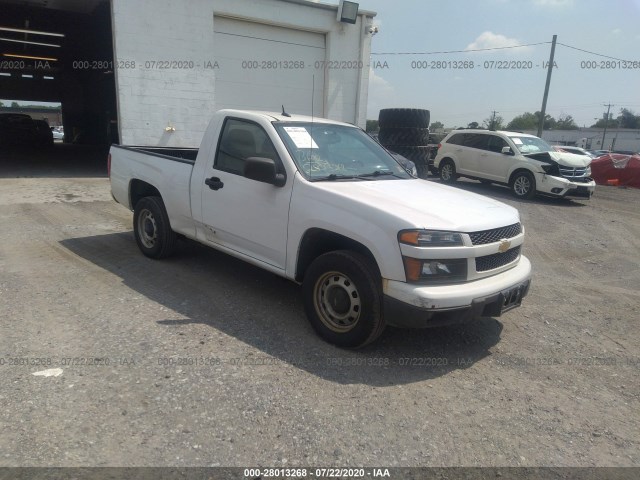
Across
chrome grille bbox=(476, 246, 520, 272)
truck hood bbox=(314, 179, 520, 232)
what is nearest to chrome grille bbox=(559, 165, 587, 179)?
truck hood bbox=(314, 179, 520, 232)

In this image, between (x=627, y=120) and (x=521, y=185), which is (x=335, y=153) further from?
(x=627, y=120)

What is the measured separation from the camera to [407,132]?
11.6m

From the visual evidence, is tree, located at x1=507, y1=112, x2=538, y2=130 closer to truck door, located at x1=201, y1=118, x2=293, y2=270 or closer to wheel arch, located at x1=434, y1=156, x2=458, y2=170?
Result: wheel arch, located at x1=434, y1=156, x2=458, y2=170

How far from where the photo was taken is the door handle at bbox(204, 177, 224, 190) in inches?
191

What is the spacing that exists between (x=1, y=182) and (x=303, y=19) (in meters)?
9.00

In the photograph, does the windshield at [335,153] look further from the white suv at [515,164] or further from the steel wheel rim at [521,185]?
the steel wheel rim at [521,185]

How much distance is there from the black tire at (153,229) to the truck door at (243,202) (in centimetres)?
89

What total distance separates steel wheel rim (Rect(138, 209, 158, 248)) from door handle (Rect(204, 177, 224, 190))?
4.50ft

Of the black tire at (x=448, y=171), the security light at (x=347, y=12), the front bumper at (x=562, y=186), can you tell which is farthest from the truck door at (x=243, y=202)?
the black tire at (x=448, y=171)

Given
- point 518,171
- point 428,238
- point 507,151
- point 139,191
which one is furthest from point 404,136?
point 428,238

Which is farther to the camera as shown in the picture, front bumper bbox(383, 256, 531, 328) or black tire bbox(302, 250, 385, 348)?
black tire bbox(302, 250, 385, 348)

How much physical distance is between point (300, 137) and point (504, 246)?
6.85ft

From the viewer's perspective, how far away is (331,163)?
4.54 metres

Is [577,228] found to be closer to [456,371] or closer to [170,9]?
[456,371]
